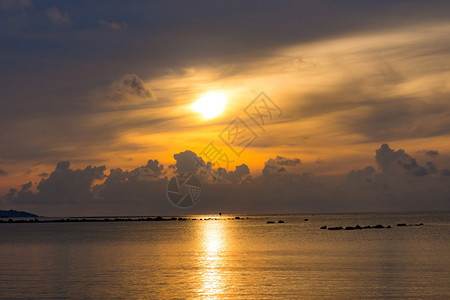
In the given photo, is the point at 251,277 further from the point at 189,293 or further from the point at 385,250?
the point at 385,250

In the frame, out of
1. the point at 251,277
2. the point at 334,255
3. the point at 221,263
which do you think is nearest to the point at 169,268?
the point at 221,263

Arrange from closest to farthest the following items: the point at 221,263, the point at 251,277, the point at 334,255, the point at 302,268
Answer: the point at 251,277 → the point at 302,268 → the point at 221,263 → the point at 334,255

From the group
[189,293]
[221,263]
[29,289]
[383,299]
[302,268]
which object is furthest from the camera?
[221,263]

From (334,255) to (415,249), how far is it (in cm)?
1594

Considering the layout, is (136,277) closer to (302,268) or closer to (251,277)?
(251,277)

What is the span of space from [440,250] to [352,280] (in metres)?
34.5

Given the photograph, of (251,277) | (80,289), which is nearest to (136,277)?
(80,289)

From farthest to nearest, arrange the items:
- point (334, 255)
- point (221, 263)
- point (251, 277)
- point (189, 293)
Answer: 1. point (334, 255)
2. point (221, 263)
3. point (251, 277)
4. point (189, 293)

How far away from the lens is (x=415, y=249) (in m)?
78.3

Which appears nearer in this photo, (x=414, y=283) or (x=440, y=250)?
(x=414, y=283)

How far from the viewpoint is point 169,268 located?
57.8 metres

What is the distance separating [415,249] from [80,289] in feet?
174

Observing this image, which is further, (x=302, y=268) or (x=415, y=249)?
(x=415, y=249)

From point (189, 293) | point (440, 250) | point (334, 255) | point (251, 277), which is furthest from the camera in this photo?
point (440, 250)
